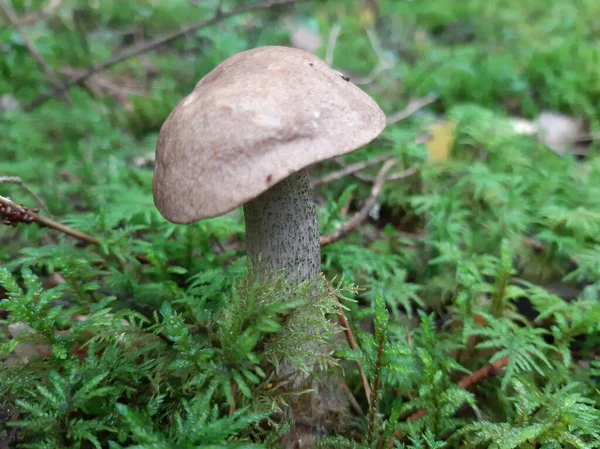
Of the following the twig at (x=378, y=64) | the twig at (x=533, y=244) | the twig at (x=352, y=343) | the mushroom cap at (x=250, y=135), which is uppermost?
the twig at (x=378, y=64)

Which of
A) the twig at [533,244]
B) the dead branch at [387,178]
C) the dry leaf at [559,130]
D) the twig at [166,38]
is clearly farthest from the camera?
the dry leaf at [559,130]

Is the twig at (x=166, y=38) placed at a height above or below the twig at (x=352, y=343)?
above

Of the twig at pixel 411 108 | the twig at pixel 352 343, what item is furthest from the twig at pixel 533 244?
the twig at pixel 411 108

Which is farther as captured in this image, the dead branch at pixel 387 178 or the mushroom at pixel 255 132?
the dead branch at pixel 387 178

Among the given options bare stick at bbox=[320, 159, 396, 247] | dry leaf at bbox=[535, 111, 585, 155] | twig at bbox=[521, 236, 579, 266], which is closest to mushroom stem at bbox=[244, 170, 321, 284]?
bare stick at bbox=[320, 159, 396, 247]

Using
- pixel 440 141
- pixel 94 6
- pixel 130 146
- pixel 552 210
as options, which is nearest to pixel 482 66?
pixel 440 141

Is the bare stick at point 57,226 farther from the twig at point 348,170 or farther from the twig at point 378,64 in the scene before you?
the twig at point 378,64

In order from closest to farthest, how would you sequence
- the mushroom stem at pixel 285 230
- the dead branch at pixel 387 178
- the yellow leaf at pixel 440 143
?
1. the mushroom stem at pixel 285 230
2. the dead branch at pixel 387 178
3. the yellow leaf at pixel 440 143
